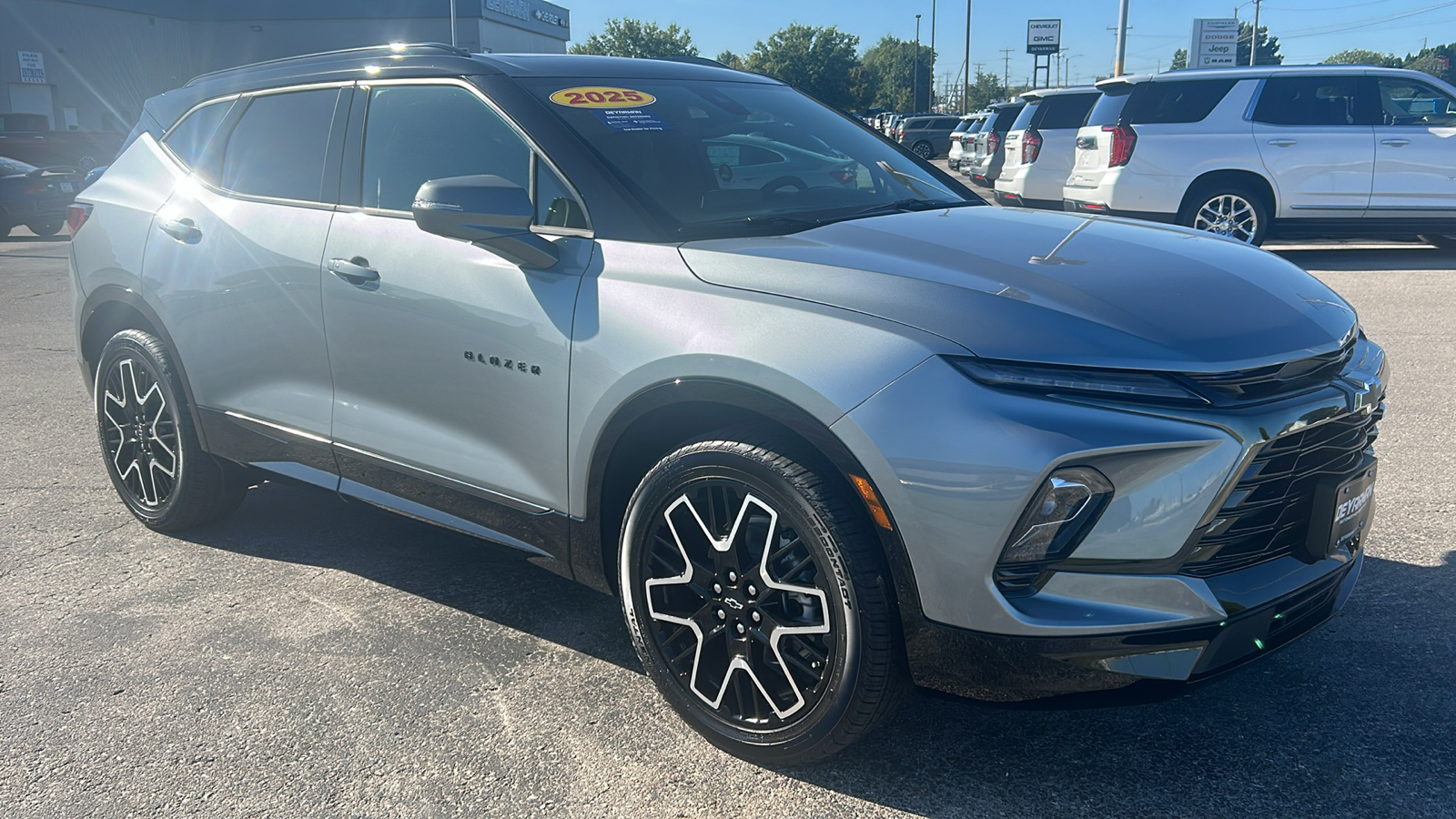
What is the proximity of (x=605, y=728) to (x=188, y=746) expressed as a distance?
3.48 feet

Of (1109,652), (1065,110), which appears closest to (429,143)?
(1109,652)

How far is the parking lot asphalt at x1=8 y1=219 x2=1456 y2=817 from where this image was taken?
2604 mm

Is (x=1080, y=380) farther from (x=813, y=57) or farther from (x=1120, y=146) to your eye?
(x=813, y=57)

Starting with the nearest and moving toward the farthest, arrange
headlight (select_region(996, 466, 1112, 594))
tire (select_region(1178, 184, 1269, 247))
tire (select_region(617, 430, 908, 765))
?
headlight (select_region(996, 466, 1112, 594)) → tire (select_region(617, 430, 908, 765)) → tire (select_region(1178, 184, 1269, 247))

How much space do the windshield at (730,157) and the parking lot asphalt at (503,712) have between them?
1.17 m

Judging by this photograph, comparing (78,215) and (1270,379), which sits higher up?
(78,215)

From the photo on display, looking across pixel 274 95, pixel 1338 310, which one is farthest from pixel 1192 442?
pixel 274 95

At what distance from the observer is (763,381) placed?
252 centimetres

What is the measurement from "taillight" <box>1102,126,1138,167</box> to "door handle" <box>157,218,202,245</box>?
9479 millimetres

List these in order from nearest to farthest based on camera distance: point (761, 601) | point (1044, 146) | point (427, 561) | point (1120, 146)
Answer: point (761, 601), point (427, 561), point (1120, 146), point (1044, 146)

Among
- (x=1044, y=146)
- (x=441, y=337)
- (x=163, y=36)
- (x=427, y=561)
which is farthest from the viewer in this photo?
(x=163, y=36)

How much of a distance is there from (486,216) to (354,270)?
0.76 metres

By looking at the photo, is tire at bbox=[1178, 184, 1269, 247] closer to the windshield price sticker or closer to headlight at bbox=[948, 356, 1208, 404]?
the windshield price sticker

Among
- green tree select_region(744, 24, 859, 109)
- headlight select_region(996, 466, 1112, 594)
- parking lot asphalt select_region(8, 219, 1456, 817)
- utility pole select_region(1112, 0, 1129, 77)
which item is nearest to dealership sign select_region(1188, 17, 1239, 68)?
utility pole select_region(1112, 0, 1129, 77)
